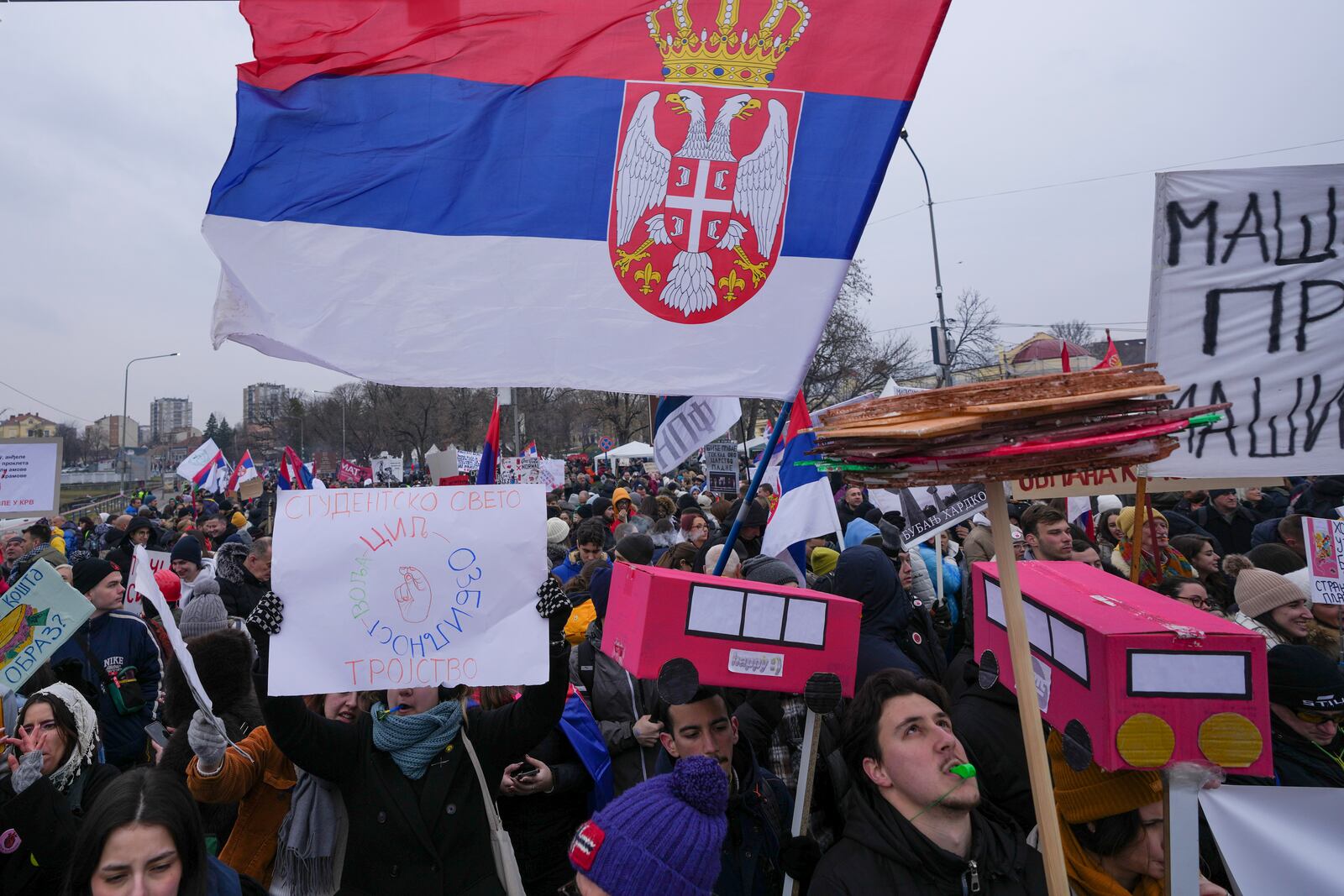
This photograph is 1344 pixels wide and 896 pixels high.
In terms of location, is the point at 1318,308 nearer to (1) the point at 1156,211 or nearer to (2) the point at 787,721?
(1) the point at 1156,211

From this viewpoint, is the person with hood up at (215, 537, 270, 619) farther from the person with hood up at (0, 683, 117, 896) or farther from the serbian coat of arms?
the serbian coat of arms

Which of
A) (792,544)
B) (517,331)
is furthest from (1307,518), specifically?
(517,331)

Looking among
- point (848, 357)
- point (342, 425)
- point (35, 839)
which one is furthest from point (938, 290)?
point (342, 425)

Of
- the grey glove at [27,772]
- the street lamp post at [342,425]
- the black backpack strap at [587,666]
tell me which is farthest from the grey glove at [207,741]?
the street lamp post at [342,425]

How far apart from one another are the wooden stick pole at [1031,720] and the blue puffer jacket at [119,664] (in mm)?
5247

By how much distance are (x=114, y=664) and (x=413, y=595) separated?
391 centimetres

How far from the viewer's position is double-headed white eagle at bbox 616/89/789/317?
3736mm

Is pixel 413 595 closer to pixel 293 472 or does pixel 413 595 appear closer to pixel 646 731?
pixel 646 731

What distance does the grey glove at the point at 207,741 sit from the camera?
2865mm

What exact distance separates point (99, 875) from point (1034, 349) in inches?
2759

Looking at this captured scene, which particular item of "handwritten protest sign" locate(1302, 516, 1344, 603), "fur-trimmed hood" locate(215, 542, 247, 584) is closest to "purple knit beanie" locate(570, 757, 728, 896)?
"handwritten protest sign" locate(1302, 516, 1344, 603)

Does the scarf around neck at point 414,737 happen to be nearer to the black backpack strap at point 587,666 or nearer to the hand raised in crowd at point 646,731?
the hand raised in crowd at point 646,731

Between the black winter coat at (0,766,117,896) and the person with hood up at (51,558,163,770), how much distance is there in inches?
94.3

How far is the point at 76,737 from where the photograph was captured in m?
3.26
